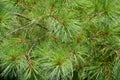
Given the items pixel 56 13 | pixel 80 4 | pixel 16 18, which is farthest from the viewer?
pixel 16 18

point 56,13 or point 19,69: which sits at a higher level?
point 56,13

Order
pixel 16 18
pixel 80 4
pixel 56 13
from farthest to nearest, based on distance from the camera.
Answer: pixel 16 18 → pixel 80 4 → pixel 56 13

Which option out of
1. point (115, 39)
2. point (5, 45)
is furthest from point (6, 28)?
point (115, 39)

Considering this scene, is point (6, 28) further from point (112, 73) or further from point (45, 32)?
point (112, 73)

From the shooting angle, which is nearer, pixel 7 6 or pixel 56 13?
pixel 56 13

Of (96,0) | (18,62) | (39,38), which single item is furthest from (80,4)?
(18,62)

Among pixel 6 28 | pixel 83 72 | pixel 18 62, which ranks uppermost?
pixel 6 28
